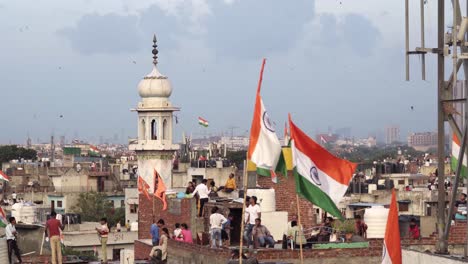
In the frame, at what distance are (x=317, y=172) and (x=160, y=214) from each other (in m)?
15.5

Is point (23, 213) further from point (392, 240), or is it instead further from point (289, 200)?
point (392, 240)

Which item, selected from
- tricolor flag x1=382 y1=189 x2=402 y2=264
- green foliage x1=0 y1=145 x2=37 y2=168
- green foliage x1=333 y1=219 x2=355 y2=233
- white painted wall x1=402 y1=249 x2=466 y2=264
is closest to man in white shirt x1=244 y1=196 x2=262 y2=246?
green foliage x1=333 y1=219 x2=355 y2=233

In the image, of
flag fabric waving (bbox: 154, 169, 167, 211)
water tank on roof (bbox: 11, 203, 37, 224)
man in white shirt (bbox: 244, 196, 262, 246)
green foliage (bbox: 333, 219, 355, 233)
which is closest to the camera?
man in white shirt (bbox: 244, 196, 262, 246)

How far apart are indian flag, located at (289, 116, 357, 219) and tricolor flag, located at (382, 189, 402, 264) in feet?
9.30

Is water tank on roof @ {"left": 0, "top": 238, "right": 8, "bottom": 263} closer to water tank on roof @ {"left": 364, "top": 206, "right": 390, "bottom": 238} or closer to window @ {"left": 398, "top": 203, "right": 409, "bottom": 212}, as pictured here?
water tank on roof @ {"left": 364, "top": 206, "right": 390, "bottom": 238}

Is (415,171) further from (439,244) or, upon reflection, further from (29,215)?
(439,244)

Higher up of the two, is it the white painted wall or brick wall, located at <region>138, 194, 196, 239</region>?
brick wall, located at <region>138, 194, 196, 239</region>

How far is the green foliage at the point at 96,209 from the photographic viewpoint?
83.9 meters

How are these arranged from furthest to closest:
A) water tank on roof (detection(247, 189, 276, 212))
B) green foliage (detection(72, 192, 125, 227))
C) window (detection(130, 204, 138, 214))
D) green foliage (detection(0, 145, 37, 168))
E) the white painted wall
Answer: green foliage (detection(0, 145, 37, 168)), green foliage (detection(72, 192, 125, 227)), window (detection(130, 204, 138, 214)), water tank on roof (detection(247, 189, 276, 212)), the white painted wall

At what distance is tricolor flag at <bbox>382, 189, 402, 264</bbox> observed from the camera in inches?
765

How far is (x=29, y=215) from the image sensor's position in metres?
51.3

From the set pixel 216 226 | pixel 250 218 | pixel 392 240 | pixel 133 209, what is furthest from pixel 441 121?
pixel 133 209

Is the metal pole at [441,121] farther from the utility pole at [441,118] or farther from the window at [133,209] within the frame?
the window at [133,209]

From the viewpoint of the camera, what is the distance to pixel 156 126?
201 feet
